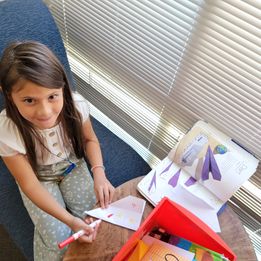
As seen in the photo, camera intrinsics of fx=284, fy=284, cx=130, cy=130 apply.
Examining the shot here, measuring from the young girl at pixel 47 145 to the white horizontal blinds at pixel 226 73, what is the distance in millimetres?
417

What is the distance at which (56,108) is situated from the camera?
883mm

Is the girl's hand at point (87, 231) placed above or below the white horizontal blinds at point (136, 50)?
below

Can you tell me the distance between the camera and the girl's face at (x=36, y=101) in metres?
0.80

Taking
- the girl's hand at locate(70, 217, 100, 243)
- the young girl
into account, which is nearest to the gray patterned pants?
the young girl

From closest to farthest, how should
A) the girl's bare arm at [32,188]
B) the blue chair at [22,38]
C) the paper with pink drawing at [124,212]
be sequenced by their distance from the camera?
the paper with pink drawing at [124,212] < the girl's bare arm at [32,188] < the blue chair at [22,38]

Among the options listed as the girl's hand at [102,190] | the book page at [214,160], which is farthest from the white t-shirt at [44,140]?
the book page at [214,160]

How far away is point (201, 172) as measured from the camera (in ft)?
3.26

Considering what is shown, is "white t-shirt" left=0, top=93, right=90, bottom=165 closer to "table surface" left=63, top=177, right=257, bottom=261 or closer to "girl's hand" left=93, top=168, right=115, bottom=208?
"girl's hand" left=93, top=168, right=115, bottom=208

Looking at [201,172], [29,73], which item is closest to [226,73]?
[201,172]

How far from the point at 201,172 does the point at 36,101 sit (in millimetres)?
595

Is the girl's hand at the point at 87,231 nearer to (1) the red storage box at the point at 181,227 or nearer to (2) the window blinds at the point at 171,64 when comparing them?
(1) the red storage box at the point at 181,227

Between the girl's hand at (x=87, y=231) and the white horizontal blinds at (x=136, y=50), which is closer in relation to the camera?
the girl's hand at (x=87, y=231)

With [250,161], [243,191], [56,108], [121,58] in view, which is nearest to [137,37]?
[121,58]

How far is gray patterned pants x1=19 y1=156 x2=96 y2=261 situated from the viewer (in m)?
1.00
